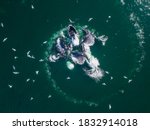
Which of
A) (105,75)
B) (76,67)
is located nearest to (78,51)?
(76,67)

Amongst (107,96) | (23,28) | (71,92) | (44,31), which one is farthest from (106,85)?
(23,28)

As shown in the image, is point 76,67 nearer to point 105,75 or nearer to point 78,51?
point 78,51

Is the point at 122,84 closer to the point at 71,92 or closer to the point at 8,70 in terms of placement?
the point at 71,92

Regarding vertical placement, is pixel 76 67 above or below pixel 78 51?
below
